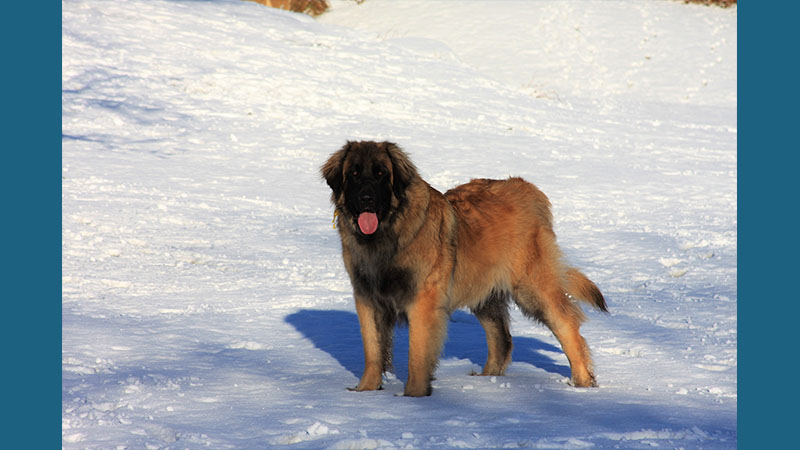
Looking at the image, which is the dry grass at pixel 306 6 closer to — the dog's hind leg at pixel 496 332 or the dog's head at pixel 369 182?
the dog's hind leg at pixel 496 332

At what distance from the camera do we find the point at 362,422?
16.3ft

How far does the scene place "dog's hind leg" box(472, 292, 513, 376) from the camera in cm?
684

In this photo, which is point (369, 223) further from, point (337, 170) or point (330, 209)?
point (330, 209)

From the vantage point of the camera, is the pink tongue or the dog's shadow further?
the dog's shadow

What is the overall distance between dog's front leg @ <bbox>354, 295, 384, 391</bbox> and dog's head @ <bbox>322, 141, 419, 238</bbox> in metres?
0.59

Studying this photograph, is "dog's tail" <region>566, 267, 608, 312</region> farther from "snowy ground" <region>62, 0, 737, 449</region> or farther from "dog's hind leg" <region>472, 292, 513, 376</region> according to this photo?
"snowy ground" <region>62, 0, 737, 449</region>

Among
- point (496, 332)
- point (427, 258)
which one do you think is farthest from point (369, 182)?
point (496, 332)

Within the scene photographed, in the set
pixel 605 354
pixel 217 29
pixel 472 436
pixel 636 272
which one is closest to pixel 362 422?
pixel 472 436

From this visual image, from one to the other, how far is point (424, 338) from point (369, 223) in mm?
962

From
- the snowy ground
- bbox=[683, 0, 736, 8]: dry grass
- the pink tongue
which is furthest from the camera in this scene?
bbox=[683, 0, 736, 8]: dry grass

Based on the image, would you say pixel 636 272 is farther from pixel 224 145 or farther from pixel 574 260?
pixel 224 145

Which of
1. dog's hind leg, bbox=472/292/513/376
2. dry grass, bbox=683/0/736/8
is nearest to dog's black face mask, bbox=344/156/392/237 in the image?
dog's hind leg, bbox=472/292/513/376

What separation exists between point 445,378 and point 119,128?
38.0 feet

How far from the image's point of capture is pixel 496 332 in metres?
6.89
